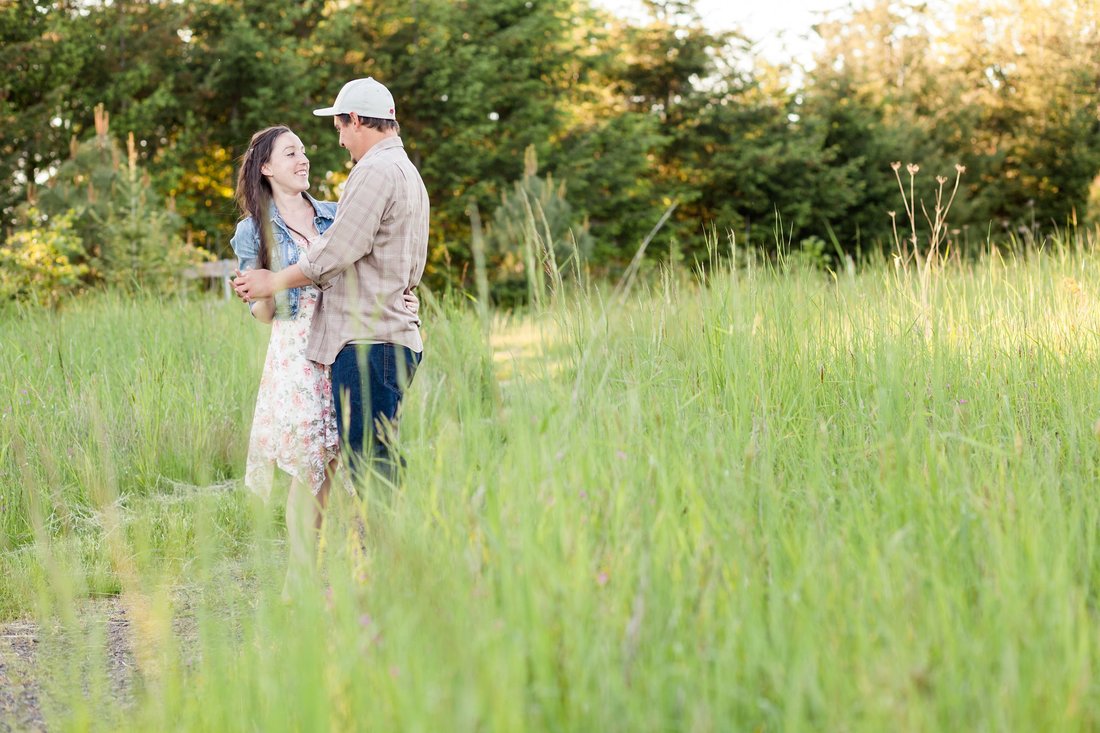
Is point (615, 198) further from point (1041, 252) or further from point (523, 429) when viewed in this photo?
point (523, 429)

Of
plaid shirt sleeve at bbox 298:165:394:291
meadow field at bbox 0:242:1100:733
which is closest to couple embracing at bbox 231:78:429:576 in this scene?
plaid shirt sleeve at bbox 298:165:394:291

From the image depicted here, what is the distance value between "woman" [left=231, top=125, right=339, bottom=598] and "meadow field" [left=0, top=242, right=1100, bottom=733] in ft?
1.68

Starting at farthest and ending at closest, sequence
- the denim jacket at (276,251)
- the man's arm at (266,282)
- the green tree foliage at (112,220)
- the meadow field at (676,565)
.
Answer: the green tree foliage at (112,220)
the denim jacket at (276,251)
the man's arm at (266,282)
the meadow field at (676,565)

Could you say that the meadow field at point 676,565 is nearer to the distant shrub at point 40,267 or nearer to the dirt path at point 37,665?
the dirt path at point 37,665

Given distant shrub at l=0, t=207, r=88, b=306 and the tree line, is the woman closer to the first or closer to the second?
distant shrub at l=0, t=207, r=88, b=306

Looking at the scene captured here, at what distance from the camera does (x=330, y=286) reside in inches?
151

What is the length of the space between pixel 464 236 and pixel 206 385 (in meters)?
19.0

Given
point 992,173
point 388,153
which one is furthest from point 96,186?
point 992,173

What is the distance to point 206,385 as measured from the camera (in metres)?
6.49

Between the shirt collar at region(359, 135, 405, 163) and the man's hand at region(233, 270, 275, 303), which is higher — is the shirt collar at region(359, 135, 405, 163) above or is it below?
above

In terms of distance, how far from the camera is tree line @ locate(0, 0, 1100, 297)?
1966 centimetres

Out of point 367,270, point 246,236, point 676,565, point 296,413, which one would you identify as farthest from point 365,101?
point 676,565

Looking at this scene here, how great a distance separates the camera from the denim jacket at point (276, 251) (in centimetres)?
401

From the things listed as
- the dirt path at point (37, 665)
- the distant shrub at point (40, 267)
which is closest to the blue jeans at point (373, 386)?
the dirt path at point (37, 665)
